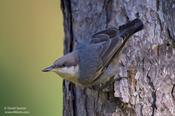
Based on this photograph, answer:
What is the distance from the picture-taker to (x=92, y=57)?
289 centimetres

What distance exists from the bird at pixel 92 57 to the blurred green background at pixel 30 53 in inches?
57.3

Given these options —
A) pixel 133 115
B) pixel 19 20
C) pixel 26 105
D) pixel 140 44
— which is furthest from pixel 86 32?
pixel 19 20

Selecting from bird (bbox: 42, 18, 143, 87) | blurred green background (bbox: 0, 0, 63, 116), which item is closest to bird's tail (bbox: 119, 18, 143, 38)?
bird (bbox: 42, 18, 143, 87)

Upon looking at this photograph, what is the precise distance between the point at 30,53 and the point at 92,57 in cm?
194

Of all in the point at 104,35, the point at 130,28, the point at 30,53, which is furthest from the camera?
the point at 30,53

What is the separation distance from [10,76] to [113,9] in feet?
6.27

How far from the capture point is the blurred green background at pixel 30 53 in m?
4.46

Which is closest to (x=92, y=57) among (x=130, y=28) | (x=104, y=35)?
(x=104, y=35)

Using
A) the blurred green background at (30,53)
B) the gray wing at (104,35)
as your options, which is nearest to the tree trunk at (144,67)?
the gray wing at (104,35)

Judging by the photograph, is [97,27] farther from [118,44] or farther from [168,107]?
[168,107]

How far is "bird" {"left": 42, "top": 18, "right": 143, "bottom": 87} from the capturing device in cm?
282

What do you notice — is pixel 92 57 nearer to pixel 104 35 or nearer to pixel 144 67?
pixel 104 35

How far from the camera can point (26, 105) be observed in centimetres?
445

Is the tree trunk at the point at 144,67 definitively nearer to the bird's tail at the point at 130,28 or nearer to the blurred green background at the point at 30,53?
the bird's tail at the point at 130,28
